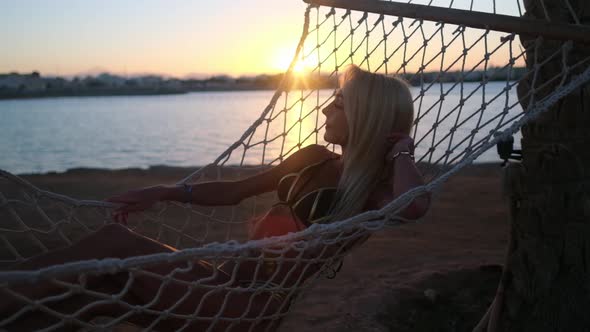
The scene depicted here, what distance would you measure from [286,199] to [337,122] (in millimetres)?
256

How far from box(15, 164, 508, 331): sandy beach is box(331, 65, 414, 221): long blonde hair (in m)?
0.22

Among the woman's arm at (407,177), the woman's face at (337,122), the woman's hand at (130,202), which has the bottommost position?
the woman's hand at (130,202)

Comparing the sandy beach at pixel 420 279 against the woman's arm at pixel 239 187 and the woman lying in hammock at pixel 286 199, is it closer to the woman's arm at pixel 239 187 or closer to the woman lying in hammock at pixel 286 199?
the woman lying in hammock at pixel 286 199

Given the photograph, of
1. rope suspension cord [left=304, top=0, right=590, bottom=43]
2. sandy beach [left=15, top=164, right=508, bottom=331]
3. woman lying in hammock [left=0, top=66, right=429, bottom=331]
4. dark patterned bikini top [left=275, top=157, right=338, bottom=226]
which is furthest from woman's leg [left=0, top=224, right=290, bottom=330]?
rope suspension cord [left=304, top=0, right=590, bottom=43]

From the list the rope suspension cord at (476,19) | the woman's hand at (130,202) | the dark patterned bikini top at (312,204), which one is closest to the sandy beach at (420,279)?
the dark patterned bikini top at (312,204)

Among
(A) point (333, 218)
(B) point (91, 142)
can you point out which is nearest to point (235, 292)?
(A) point (333, 218)

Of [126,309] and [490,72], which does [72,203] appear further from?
[490,72]

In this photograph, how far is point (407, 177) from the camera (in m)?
1.38

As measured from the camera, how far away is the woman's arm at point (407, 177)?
1.36 metres

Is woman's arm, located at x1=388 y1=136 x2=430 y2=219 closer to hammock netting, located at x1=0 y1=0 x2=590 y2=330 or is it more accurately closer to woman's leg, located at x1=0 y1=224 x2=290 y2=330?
hammock netting, located at x1=0 y1=0 x2=590 y2=330

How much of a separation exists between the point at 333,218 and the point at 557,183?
0.58 meters

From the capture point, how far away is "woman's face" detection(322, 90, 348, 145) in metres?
1.54

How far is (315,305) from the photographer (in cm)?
224

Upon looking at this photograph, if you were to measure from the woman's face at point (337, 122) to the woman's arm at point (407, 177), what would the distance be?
178mm
